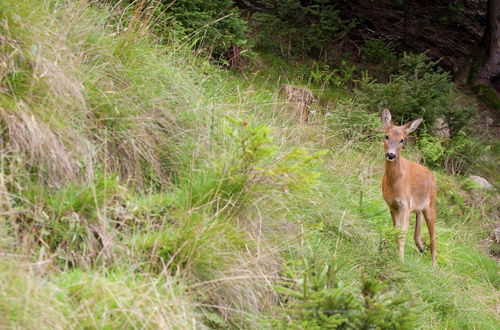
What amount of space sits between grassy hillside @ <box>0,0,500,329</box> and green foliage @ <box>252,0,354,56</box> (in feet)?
14.9

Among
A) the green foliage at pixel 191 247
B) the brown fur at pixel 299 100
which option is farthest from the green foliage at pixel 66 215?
the brown fur at pixel 299 100

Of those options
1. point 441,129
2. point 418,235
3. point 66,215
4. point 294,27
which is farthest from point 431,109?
point 66,215

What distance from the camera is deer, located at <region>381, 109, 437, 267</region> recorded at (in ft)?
25.8

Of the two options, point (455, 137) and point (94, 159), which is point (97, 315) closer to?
point (94, 159)

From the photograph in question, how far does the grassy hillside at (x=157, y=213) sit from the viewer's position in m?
4.11

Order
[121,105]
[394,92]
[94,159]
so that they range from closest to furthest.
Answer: [94,159] → [121,105] → [394,92]

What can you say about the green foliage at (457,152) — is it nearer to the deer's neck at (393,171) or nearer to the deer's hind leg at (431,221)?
the deer's hind leg at (431,221)

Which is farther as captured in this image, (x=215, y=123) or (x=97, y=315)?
(x=215, y=123)

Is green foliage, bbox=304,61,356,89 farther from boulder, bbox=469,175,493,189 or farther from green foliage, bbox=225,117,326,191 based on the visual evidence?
green foliage, bbox=225,117,326,191

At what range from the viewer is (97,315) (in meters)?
3.85

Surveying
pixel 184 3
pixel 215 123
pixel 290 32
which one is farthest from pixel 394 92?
pixel 215 123

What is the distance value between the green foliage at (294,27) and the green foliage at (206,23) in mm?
2268

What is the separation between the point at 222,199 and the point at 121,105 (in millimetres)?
1212

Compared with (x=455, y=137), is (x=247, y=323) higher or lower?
higher
